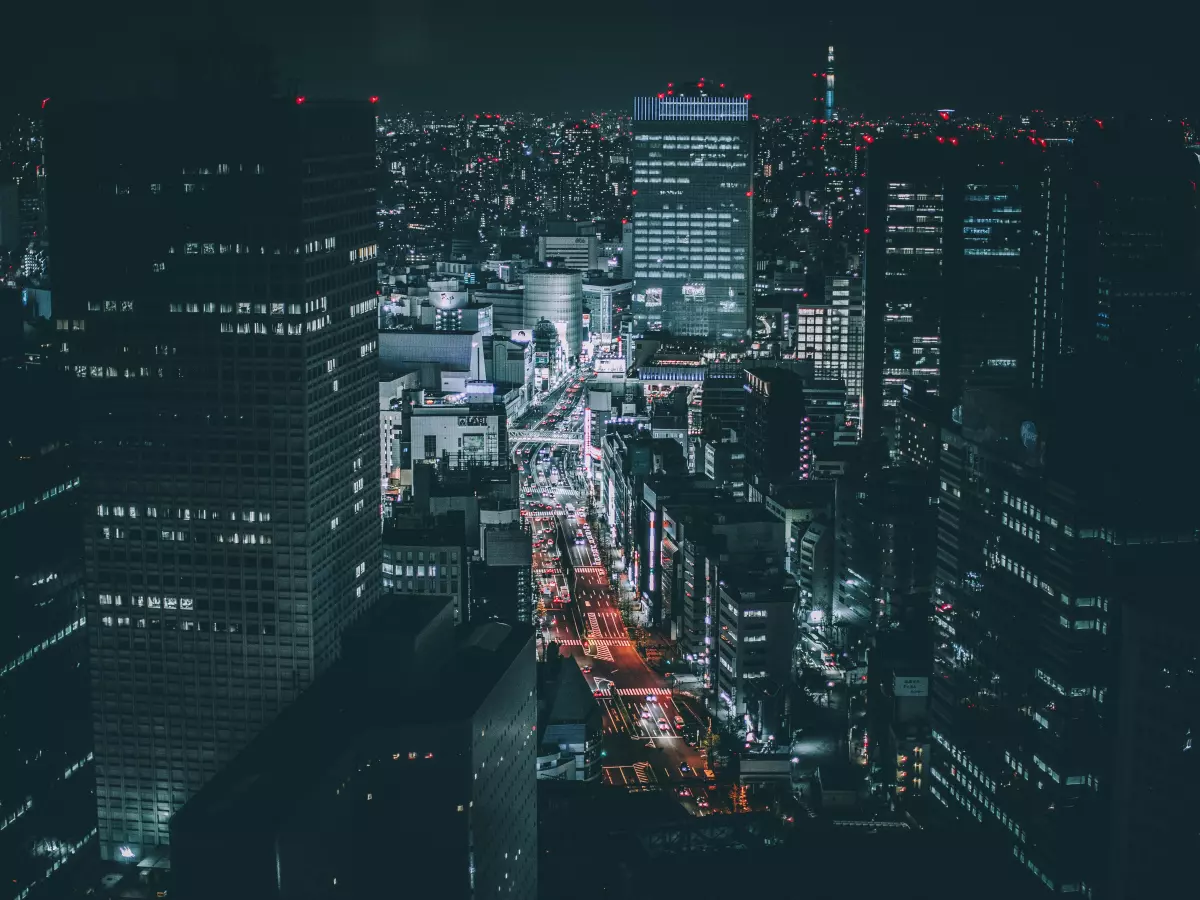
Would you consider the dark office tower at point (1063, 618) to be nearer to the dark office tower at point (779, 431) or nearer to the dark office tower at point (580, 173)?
the dark office tower at point (779, 431)

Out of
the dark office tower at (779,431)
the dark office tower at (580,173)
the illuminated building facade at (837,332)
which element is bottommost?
the dark office tower at (779,431)

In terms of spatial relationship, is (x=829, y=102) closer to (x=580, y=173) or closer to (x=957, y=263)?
(x=580, y=173)

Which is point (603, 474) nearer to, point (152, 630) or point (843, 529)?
point (843, 529)

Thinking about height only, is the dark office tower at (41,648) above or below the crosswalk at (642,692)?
above

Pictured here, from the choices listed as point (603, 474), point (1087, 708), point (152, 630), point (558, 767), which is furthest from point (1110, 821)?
point (603, 474)

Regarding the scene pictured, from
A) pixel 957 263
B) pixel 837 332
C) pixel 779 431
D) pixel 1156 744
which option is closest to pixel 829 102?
pixel 837 332

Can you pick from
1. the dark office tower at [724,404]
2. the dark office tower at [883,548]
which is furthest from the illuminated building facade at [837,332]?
the dark office tower at [883,548]

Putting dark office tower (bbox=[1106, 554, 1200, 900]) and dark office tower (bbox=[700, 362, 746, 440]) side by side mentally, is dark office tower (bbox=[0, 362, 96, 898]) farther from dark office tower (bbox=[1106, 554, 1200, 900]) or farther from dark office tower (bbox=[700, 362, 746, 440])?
dark office tower (bbox=[700, 362, 746, 440])

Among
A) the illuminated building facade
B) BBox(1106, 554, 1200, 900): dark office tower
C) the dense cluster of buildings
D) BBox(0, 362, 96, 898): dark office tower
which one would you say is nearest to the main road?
the dense cluster of buildings
